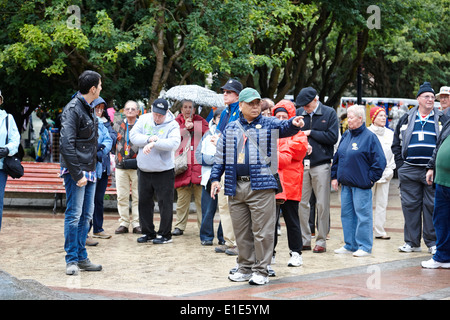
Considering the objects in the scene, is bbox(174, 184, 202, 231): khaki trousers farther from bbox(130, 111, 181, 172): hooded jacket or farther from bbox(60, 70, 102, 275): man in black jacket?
bbox(60, 70, 102, 275): man in black jacket

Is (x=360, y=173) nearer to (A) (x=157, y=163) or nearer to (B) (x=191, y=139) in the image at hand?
(B) (x=191, y=139)

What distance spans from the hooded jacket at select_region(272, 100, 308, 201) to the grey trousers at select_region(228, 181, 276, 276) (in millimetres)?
779

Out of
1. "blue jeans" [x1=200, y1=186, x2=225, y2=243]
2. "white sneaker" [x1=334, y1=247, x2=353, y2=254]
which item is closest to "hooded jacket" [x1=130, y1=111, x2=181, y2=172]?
"blue jeans" [x1=200, y1=186, x2=225, y2=243]

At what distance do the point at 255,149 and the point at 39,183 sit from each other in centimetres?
811

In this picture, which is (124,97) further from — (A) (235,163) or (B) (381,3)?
(A) (235,163)

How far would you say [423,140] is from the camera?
31.6 feet

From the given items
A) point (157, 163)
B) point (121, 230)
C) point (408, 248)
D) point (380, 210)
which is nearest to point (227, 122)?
point (157, 163)

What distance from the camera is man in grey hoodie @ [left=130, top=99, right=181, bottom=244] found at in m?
9.93

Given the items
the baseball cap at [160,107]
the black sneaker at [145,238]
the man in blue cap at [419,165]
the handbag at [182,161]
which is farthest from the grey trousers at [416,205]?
the black sneaker at [145,238]

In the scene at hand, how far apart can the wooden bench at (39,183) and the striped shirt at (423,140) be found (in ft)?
19.8

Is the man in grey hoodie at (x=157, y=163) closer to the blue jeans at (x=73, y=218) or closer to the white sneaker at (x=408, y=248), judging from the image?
the blue jeans at (x=73, y=218)

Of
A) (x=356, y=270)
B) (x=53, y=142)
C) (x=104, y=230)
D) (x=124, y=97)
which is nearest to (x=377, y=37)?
(x=124, y=97)

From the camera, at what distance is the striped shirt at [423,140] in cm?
959
